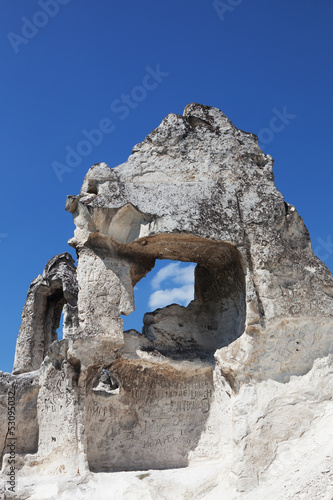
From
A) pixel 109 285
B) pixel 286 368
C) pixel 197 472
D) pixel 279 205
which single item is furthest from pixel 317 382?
pixel 109 285

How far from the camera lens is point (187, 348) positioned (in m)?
9.04

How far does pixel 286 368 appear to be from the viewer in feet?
25.3

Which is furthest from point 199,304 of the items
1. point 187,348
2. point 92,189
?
point 92,189

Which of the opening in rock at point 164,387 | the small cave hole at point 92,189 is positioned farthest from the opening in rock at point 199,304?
the small cave hole at point 92,189

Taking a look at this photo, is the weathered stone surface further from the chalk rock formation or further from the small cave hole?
the small cave hole

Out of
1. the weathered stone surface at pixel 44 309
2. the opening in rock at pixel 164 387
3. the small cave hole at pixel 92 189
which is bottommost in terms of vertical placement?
the opening in rock at pixel 164 387

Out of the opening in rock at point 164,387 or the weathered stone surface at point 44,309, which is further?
the weathered stone surface at point 44,309

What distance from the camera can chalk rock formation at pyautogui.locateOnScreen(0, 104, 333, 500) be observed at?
739 cm

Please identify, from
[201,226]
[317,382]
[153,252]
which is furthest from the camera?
[153,252]

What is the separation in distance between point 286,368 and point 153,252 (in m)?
2.62

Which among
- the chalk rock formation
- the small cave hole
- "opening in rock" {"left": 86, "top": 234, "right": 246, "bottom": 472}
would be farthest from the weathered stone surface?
the small cave hole

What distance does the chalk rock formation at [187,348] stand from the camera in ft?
24.2

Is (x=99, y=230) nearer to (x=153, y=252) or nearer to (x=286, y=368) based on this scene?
(x=153, y=252)

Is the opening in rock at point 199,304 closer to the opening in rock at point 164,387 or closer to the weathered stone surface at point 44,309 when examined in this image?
the opening in rock at point 164,387
